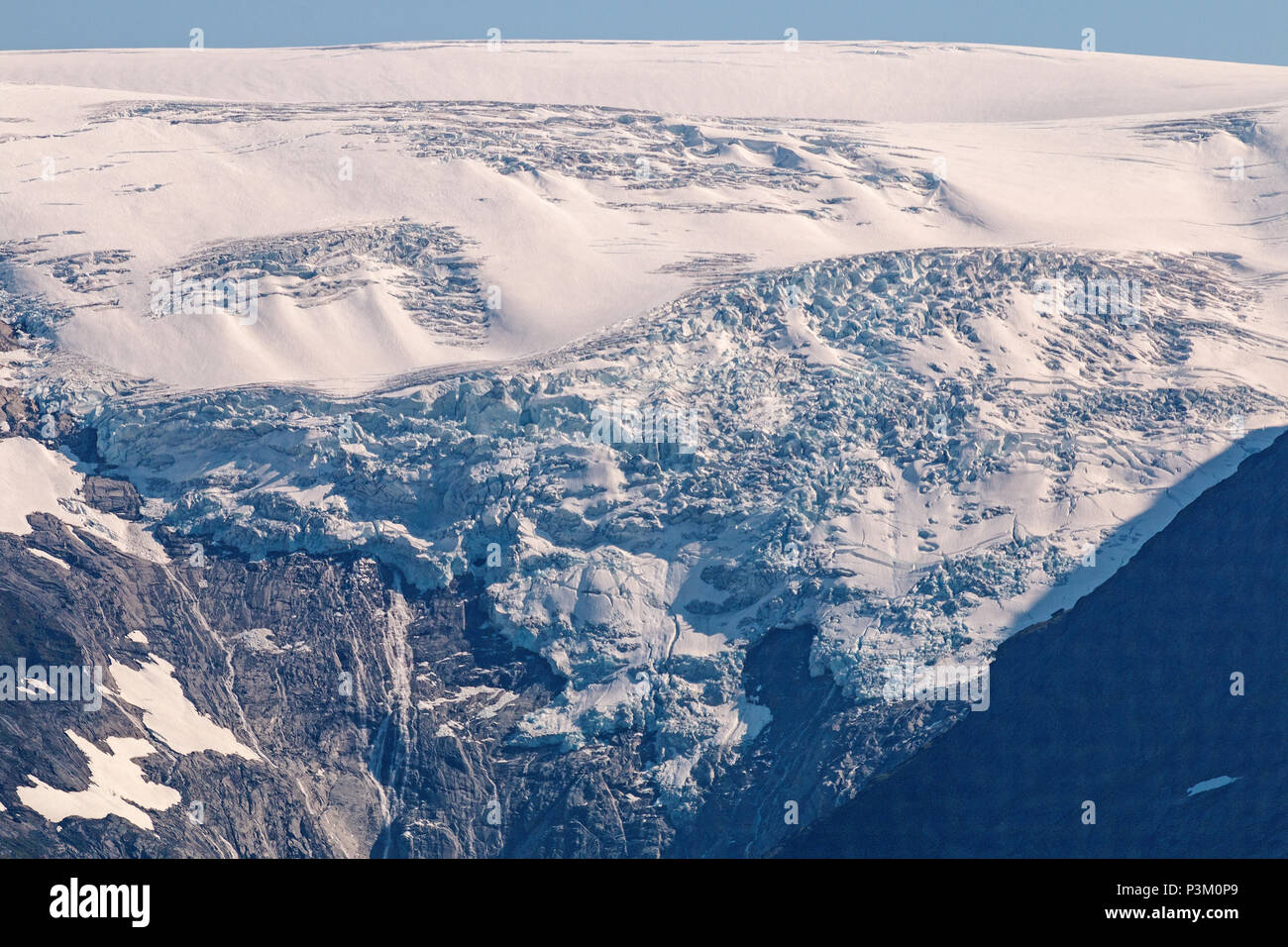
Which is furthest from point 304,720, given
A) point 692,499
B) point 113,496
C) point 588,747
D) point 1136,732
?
point 1136,732

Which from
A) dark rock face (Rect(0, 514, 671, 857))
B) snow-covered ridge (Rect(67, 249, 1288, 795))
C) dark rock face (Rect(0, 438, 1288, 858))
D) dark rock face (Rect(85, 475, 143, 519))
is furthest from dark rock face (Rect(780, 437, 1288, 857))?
dark rock face (Rect(85, 475, 143, 519))

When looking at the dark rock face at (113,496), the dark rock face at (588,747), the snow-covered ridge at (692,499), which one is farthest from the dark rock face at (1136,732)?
the dark rock face at (113,496)

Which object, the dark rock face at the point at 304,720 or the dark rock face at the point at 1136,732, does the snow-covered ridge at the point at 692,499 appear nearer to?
the dark rock face at the point at 304,720

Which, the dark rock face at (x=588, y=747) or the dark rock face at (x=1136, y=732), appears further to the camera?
the dark rock face at (x=588, y=747)

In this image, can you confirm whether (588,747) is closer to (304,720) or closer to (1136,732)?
(304,720)

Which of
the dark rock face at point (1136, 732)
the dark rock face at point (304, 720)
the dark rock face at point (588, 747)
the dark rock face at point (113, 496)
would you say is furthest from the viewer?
the dark rock face at point (113, 496)

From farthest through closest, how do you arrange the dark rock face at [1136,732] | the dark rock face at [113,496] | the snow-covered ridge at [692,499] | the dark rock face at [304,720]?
the dark rock face at [113,496]
the snow-covered ridge at [692,499]
the dark rock face at [304,720]
the dark rock face at [1136,732]

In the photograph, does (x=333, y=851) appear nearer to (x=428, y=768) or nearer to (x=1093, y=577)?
(x=428, y=768)

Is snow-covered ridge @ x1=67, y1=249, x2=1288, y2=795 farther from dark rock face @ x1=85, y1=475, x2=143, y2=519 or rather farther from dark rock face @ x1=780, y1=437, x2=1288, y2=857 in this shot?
dark rock face @ x1=780, y1=437, x2=1288, y2=857
